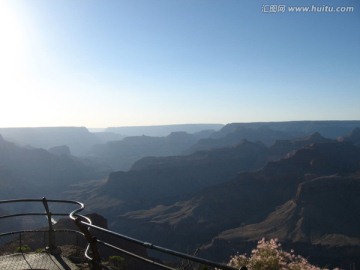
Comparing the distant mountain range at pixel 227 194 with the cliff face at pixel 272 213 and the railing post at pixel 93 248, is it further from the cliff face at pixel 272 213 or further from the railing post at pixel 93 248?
the railing post at pixel 93 248

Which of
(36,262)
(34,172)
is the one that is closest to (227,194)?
(34,172)

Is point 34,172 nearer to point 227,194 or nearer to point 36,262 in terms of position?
point 227,194

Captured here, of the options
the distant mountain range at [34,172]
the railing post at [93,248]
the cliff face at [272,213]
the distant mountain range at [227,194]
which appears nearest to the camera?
the railing post at [93,248]

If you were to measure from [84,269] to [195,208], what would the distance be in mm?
97155

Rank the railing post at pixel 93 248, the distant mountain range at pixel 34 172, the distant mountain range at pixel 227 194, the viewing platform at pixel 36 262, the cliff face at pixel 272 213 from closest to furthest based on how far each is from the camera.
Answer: the railing post at pixel 93 248, the viewing platform at pixel 36 262, the cliff face at pixel 272 213, the distant mountain range at pixel 227 194, the distant mountain range at pixel 34 172

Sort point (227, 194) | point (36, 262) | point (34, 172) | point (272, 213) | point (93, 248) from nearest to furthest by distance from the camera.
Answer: point (93, 248) → point (36, 262) → point (272, 213) → point (227, 194) → point (34, 172)

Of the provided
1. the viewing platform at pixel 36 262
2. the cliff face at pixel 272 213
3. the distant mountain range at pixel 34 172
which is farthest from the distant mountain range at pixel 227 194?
the viewing platform at pixel 36 262

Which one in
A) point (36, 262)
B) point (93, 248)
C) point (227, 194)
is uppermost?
point (93, 248)

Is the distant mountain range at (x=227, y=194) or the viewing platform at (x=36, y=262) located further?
the distant mountain range at (x=227, y=194)

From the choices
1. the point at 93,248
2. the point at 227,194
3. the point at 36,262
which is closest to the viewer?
the point at 93,248

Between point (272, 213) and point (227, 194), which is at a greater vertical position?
point (227, 194)

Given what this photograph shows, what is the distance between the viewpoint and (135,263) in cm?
2742

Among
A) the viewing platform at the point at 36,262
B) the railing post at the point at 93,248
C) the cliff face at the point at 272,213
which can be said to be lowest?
the cliff face at the point at 272,213

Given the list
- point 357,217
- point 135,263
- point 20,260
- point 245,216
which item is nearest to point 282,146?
point 245,216
